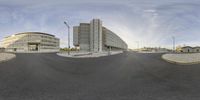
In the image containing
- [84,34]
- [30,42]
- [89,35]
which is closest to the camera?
[84,34]

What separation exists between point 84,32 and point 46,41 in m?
36.1

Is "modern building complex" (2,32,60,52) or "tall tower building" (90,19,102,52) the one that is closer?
"tall tower building" (90,19,102,52)

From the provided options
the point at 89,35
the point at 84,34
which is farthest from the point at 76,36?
the point at 89,35

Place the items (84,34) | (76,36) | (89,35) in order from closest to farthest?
(76,36) → (84,34) → (89,35)

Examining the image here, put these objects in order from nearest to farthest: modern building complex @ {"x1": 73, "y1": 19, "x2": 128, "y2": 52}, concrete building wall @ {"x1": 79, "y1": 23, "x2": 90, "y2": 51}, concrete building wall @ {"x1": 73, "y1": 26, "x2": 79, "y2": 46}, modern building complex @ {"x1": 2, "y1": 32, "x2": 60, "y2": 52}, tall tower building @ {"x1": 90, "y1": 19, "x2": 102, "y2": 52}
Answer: tall tower building @ {"x1": 90, "y1": 19, "x2": 102, "y2": 52}, modern building complex @ {"x1": 73, "y1": 19, "x2": 128, "y2": 52}, concrete building wall @ {"x1": 79, "y1": 23, "x2": 90, "y2": 51}, concrete building wall @ {"x1": 73, "y1": 26, "x2": 79, "y2": 46}, modern building complex @ {"x1": 2, "y1": 32, "x2": 60, "y2": 52}

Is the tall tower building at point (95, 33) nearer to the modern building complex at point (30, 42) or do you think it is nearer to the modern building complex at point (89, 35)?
the modern building complex at point (89, 35)

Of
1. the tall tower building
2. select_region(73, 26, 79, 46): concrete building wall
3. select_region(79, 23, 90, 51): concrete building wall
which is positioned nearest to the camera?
the tall tower building

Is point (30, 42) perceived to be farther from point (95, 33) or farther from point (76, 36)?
point (95, 33)

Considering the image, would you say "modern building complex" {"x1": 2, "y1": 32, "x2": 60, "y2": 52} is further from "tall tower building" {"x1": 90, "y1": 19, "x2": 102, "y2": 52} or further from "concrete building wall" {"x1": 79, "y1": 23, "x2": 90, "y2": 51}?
"tall tower building" {"x1": 90, "y1": 19, "x2": 102, "y2": 52}

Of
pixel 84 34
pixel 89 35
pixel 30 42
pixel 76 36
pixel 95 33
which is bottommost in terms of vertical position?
pixel 30 42

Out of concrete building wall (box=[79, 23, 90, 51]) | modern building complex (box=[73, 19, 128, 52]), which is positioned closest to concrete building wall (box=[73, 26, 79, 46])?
modern building complex (box=[73, 19, 128, 52])

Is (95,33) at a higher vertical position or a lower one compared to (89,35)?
higher

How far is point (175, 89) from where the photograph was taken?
7.50m

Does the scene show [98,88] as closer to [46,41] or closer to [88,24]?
[88,24]
